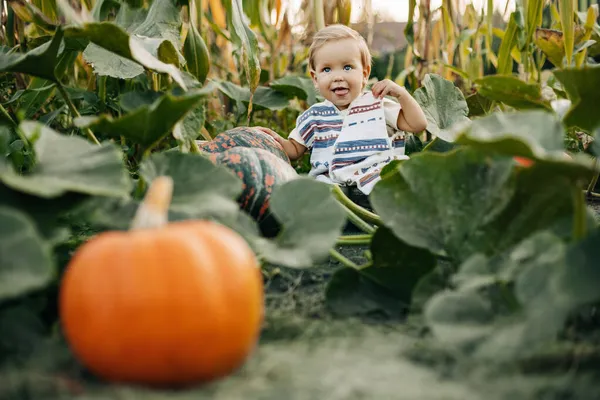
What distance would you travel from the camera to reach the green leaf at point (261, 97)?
2.08 meters

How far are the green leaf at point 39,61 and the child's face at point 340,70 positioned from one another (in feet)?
3.00

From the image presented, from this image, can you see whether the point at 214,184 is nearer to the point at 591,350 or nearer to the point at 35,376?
the point at 35,376

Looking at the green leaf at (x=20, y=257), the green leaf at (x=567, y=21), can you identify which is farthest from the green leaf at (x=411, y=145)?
the green leaf at (x=20, y=257)

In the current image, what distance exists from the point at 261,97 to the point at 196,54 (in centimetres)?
47

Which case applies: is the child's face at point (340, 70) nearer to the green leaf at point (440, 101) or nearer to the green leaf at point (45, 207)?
the green leaf at point (440, 101)

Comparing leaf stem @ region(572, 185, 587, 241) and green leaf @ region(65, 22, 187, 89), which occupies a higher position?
green leaf @ region(65, 22, 187, 89)

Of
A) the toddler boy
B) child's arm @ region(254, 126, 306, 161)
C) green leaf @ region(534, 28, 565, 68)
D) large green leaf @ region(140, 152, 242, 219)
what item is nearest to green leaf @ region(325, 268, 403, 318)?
large green leaf @ region(140, 152, 242, 219)

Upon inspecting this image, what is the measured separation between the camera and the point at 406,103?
1.83 meters

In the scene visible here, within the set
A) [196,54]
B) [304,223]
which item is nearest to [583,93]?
[304,223]

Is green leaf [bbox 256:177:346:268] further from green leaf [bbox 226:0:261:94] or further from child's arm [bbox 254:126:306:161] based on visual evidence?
child's arm [bbox 254:126:306:161]

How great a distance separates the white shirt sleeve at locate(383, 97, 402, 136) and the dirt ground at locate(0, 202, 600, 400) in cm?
110

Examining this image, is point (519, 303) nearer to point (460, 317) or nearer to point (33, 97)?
point (460, 317)

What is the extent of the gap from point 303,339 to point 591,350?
0.37 meters

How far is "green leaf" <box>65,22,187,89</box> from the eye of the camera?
102 centimetres
